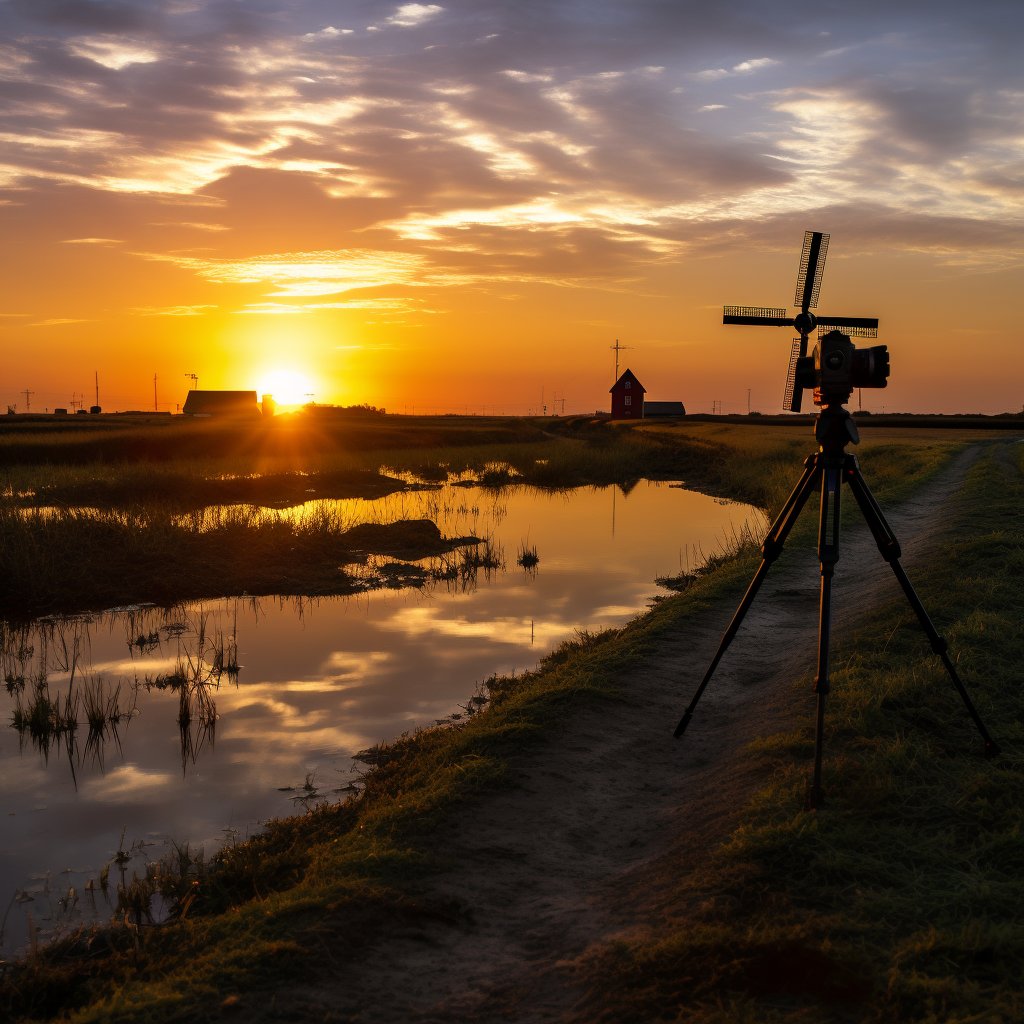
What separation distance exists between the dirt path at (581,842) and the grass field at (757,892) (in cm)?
21

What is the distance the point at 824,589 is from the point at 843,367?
1.58 meters

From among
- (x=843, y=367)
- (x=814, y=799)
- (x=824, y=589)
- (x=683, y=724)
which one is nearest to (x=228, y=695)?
(x=683, y=724)

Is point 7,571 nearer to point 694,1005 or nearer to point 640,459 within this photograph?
point 694,1005

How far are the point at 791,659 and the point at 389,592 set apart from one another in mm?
9508

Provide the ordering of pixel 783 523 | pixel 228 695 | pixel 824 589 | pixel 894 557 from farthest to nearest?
pixel 228 695, pixel 783 523, pixel 894 557, pixel 824 589

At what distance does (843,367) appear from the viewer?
642 centimetres

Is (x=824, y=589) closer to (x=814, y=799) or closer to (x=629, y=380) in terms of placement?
(x=814, y=799)

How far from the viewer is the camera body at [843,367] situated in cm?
643

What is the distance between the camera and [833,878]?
5.16m

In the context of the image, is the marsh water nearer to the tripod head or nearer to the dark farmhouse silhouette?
the tripod head

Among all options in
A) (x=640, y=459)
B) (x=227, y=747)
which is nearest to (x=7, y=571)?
(x=227, y=747)

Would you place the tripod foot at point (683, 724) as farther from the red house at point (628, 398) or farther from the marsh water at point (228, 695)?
the red house at point (628, 398)

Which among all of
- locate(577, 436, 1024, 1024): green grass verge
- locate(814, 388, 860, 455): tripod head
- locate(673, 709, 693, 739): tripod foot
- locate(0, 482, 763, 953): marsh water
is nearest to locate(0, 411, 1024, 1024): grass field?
locate(577, 436, 1024, 1024): green grass verge

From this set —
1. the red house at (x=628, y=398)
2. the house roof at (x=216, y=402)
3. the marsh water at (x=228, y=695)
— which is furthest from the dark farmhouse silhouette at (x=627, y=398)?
the marsh water at (x=228, y=695)
